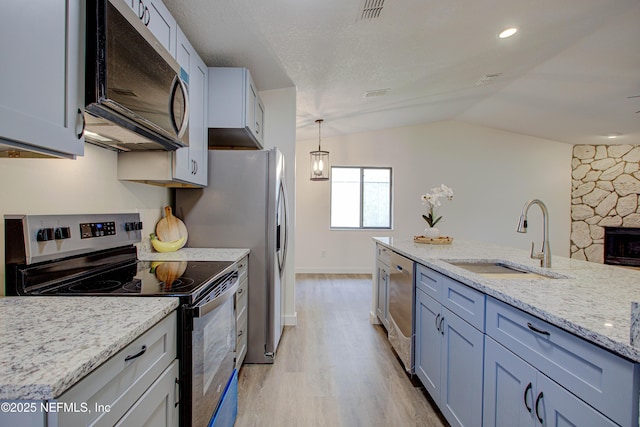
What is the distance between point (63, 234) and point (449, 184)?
6.02 meters

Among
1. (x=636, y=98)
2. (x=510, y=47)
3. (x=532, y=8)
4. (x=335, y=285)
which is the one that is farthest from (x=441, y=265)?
(x=636, y=98)

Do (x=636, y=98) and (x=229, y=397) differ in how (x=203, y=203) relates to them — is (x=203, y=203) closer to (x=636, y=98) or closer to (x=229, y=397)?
(x=229, y=397)

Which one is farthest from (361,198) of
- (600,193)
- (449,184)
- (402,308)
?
(600,193)

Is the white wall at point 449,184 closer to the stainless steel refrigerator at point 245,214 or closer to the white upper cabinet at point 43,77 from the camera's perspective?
the stainless steel refrigerator at point 245,214

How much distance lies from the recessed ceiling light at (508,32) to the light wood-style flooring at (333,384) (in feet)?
9.90

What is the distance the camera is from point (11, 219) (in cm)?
113

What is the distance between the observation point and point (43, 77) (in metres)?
0.85

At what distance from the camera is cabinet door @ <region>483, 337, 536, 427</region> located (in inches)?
41.7

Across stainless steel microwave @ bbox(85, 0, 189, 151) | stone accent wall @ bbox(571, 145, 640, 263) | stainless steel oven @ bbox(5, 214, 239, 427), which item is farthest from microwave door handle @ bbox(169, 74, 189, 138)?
stone accent wall @ bbox(571, 145, 640, 263)

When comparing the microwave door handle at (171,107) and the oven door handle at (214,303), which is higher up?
the microwave door handle at (171,107)

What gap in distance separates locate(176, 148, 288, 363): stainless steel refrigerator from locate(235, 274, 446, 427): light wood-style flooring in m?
0.28

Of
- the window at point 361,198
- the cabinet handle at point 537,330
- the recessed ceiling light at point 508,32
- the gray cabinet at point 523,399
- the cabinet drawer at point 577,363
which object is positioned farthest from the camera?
the window at point 361,198

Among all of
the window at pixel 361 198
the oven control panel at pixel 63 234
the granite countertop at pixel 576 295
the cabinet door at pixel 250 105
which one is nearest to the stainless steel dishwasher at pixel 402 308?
the granite countertop at pixel 576 295

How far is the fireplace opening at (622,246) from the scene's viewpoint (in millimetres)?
5609
